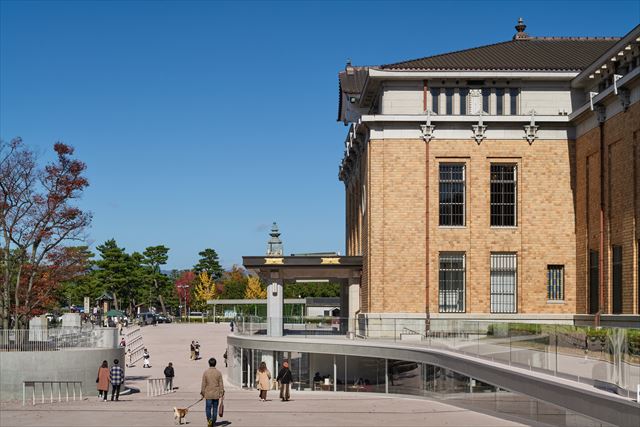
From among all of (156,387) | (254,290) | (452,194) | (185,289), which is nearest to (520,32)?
(452,194)

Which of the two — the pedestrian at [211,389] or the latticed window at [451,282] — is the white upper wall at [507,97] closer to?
the latticed window at [451,282]

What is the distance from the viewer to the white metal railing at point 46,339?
37125mm

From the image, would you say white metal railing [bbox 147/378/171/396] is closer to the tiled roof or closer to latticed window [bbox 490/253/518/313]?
latticed window [bbox 490/253/518/313]

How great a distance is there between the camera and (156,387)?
42.1 metres

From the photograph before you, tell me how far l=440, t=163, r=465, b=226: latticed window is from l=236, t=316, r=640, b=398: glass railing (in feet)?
21.1

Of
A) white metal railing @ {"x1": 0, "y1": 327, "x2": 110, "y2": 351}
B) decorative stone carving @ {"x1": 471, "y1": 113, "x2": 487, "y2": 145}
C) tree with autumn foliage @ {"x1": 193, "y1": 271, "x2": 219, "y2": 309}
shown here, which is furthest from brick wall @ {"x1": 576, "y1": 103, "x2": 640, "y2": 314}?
tree with autumn foliage @ {"x1": 193, "y1": 271, "x2": 219, "y2": 309}

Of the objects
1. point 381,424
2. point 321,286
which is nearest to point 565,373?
point 381,424

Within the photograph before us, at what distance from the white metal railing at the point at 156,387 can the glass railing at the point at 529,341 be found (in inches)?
251

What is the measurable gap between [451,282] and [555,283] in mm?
4913

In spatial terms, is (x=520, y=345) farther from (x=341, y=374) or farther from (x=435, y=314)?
(x=435, y=314)

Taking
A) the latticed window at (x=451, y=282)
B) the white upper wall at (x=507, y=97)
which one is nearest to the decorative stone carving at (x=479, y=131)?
the white upper wall at (x=507, y=97)

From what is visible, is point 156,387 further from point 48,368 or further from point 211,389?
point 211,389

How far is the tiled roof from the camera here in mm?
44844

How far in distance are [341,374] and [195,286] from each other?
110 metres
